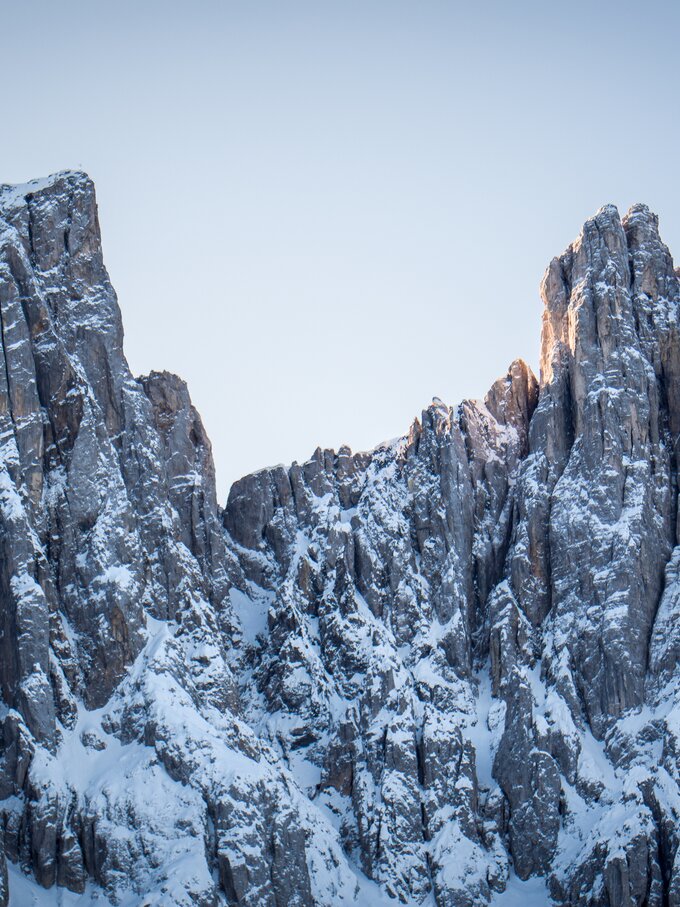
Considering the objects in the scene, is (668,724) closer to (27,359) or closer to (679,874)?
(679,874)

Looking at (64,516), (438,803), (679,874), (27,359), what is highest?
(27,359)

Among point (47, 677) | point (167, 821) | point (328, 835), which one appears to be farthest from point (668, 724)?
point (47, 677)

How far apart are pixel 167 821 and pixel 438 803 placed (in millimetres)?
33113

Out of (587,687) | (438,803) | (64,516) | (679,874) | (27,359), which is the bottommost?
(679,874)

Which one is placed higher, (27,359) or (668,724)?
(27,359)

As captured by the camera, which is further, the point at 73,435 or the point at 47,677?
the point at 73,435

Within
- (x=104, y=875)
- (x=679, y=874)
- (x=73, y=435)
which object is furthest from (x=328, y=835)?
(x=73, y=435)

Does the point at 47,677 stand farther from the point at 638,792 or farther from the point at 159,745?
the point at 638,792

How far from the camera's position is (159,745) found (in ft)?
601

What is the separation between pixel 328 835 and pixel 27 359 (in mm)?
65522

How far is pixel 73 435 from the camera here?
198375 millimetres

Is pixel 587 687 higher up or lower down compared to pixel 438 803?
higher up

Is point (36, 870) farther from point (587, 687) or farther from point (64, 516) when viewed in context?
point (587, 687)

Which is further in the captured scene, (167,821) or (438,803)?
(438,803)
